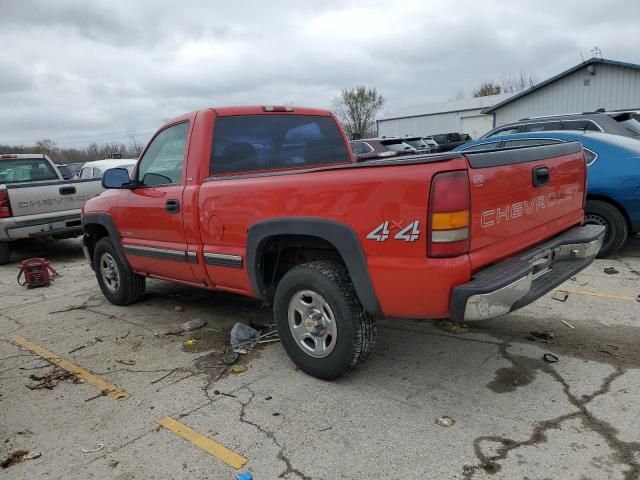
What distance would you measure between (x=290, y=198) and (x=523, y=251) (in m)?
1.58

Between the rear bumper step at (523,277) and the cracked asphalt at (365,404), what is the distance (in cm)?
70

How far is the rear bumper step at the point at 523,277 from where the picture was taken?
2742mm

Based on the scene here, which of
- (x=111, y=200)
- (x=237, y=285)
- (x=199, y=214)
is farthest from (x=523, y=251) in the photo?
(x=111, y=200)

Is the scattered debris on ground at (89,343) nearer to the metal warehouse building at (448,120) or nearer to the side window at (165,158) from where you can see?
the side window at (165,158)

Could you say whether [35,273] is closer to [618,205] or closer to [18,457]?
[18,457]

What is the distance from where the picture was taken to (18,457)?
117 inches

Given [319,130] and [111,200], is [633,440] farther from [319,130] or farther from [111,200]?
[111,200]

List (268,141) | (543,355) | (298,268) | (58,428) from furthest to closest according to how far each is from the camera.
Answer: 1. (268,141)
2. (543,355)
3. (298,268)
4. (58,428)

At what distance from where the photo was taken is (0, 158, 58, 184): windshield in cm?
1061

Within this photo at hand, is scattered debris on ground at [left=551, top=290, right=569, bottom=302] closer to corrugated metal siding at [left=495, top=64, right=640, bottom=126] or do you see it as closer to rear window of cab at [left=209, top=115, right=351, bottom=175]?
rear window of cab at [left=209, top=115, right=351, bottom=175]

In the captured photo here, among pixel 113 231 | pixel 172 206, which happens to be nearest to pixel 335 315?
pixel 172 206

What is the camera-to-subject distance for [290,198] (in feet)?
11.2

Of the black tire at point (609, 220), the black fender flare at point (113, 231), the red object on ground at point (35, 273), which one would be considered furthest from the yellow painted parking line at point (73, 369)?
the black tire at point (609, 220)

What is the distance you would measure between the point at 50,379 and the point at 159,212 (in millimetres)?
1624
